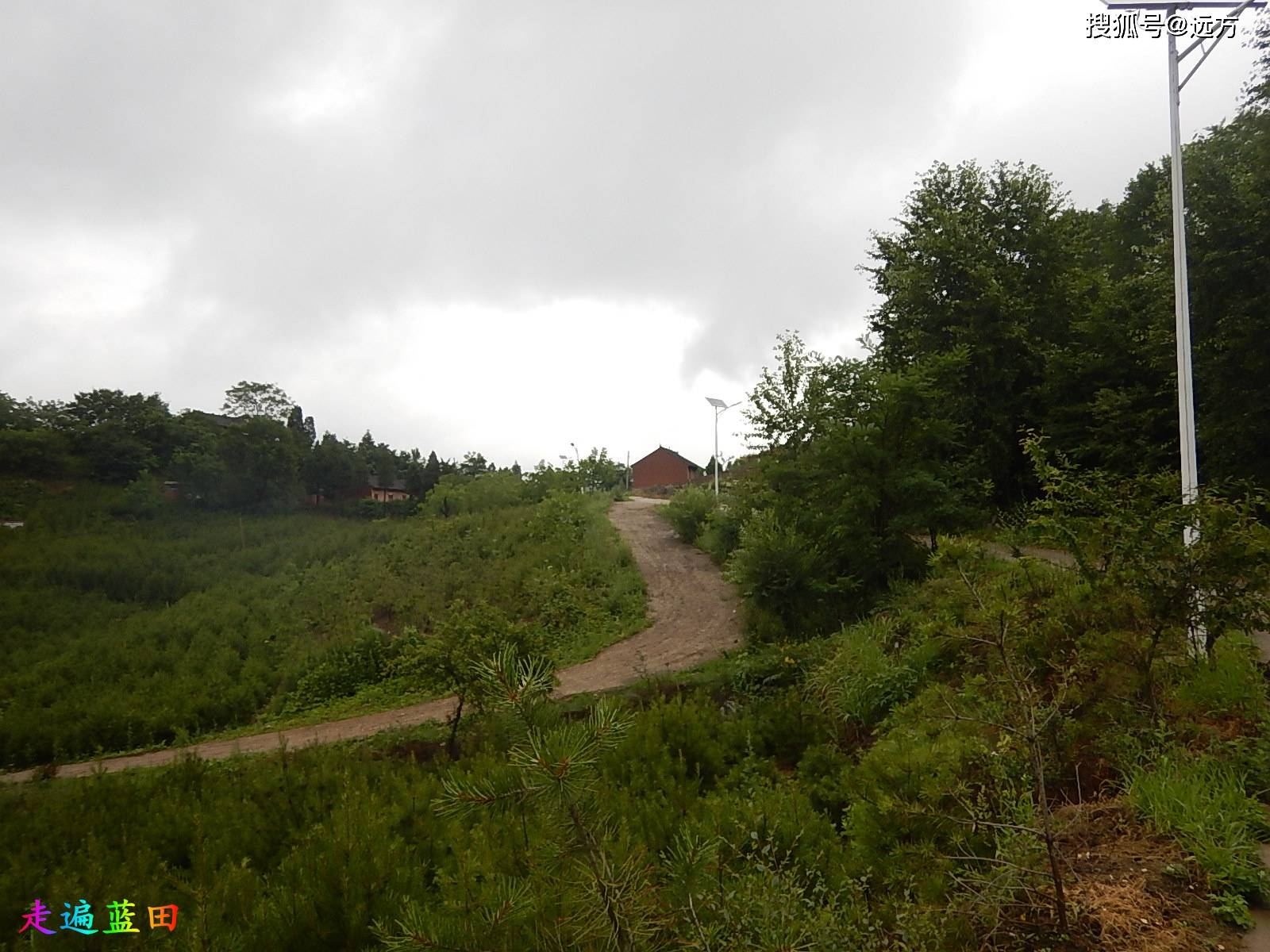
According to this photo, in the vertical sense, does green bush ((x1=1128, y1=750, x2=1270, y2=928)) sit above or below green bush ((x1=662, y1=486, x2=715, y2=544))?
below

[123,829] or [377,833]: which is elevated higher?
[377,833]

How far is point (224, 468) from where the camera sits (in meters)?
27.6

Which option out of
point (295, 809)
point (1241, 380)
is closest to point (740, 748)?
point (295, 809)

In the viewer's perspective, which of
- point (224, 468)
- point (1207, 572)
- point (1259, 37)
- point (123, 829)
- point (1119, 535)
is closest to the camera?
point (1207, 572)

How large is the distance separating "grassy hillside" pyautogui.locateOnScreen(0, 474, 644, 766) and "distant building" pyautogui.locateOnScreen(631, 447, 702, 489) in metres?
31.5

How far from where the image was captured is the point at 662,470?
5975cm

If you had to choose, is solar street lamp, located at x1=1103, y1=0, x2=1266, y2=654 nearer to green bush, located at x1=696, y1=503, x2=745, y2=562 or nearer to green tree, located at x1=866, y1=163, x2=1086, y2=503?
green tree, located at x1=866, y1=163, x2=1086, y2=503

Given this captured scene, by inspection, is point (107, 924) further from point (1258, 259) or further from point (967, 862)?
point (1258, 259)

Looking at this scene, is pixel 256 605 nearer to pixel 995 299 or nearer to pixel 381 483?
pixel 381 483

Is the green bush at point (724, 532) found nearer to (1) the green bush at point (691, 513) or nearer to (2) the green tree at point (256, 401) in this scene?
(1) the green bush at point (691, 513)

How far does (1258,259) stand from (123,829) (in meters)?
16.4

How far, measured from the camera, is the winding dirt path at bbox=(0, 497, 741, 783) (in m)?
11.4

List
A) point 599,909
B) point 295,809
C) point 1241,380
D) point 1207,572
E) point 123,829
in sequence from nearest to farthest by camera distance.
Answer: point 599,909 < point 1207,572 < point 123,829 < point 295,809 < point 1241,380

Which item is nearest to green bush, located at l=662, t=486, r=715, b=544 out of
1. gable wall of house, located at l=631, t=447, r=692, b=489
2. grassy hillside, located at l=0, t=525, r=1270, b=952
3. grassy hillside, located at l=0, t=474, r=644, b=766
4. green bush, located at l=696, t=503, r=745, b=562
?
grassy hillside, located at l=0, t=474, r=644, b=766
